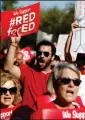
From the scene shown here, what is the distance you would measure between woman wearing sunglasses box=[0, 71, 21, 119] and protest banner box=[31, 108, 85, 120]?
69 centimetres

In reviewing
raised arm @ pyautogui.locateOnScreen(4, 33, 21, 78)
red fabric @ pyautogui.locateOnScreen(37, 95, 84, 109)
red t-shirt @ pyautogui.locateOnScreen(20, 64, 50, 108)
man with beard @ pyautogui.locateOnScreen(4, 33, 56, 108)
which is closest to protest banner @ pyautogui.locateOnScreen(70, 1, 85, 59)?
man with beard @ pyautogui.locateOnScreen(4, 33, 56, 108)

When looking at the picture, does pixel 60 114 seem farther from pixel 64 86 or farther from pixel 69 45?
pixel 69 45

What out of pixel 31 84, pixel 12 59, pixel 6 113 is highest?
pixel 12 59

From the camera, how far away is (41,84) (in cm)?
491

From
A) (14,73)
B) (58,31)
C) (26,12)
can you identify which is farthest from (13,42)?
(58,31)

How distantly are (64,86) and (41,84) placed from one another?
967mm

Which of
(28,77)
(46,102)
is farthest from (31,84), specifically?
(46,102)

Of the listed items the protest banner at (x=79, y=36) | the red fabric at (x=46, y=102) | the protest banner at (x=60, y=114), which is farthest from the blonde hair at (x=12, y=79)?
the protest banner at (x=79, y=36)

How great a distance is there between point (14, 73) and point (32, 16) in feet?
4.80

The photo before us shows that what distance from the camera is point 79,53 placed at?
549 centimetres

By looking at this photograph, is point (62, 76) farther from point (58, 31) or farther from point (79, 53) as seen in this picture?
point (58, 31)

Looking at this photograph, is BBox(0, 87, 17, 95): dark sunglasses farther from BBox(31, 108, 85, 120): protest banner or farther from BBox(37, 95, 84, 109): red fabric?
BBox(31, 108, 85, 120): protest banner

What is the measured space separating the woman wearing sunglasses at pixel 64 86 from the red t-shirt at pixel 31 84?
0.78m

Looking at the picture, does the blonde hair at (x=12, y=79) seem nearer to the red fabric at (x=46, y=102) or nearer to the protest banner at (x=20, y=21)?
the red fabric at (x=46, y=102)
